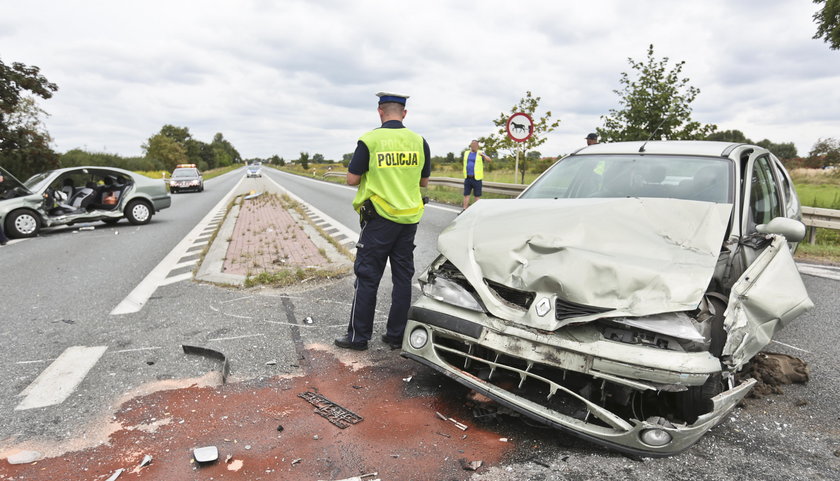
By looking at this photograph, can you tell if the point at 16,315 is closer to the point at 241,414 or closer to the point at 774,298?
the point at 241,414

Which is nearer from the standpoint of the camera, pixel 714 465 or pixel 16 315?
pixel 714 465

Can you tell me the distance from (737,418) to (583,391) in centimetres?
112

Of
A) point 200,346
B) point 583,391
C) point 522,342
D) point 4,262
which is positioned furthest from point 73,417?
point 4,262

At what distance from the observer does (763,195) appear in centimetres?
413

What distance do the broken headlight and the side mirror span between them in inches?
79.1

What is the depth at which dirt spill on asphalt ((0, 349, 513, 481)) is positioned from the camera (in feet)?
7.94

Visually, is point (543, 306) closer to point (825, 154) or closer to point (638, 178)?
point (638, 178)

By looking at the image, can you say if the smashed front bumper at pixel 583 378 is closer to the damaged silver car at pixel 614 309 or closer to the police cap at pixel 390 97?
the damaged silver car at pixel 614 309

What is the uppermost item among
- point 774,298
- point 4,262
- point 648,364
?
point 774,298

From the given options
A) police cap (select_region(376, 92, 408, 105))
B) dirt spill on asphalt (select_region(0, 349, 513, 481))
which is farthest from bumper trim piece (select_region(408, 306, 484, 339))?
police cap (select_region(376, 92, 408, 105))

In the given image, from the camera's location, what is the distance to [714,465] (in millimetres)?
2488

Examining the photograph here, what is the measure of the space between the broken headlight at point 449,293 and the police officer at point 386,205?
0.71 m

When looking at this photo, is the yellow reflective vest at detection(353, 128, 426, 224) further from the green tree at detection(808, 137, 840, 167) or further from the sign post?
the green tree at detection(808, 137, 840, 167)

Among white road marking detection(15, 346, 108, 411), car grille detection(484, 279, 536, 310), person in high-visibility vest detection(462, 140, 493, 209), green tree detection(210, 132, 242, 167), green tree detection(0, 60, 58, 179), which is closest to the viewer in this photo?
car grille detection(484, 279, 536, 310)
